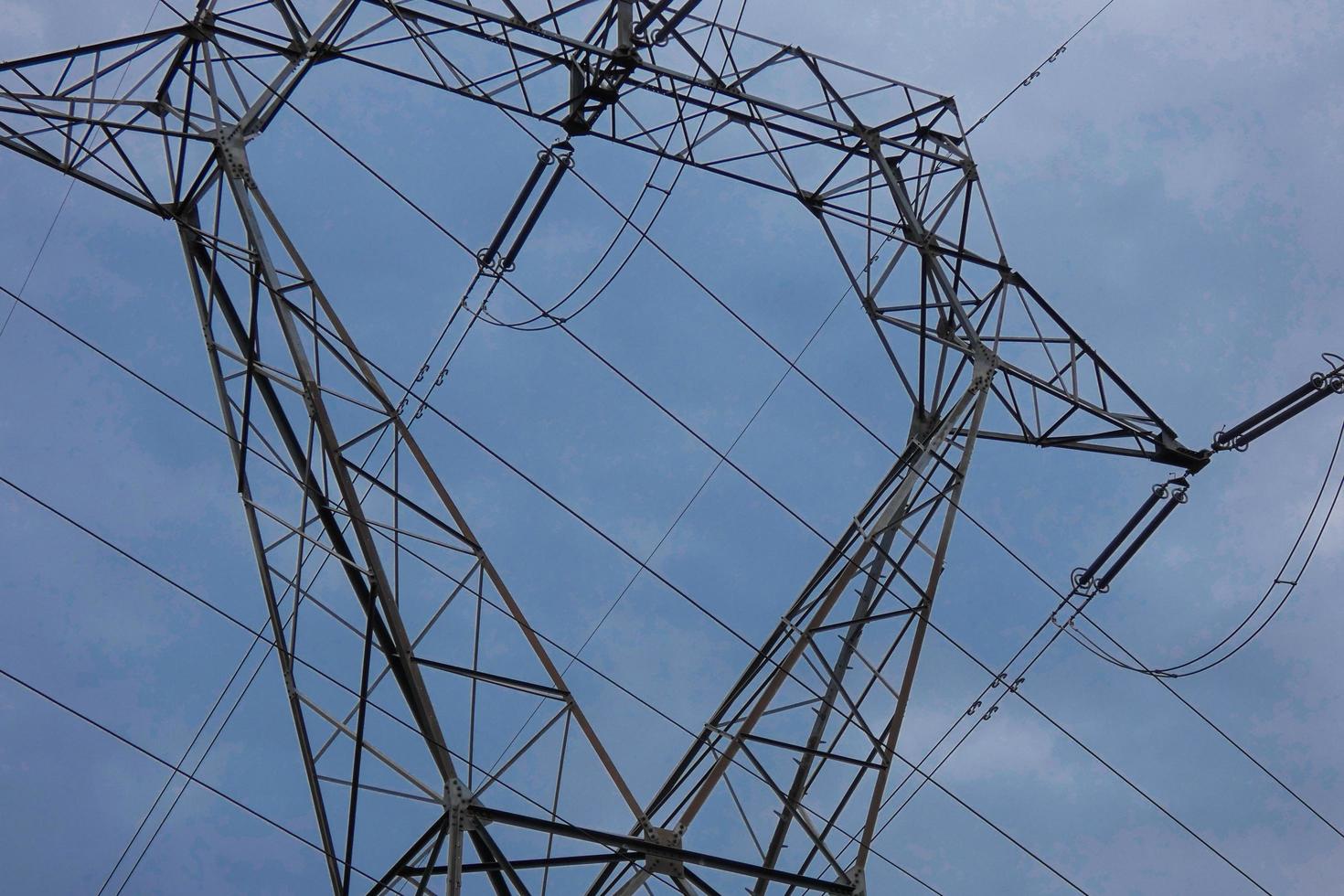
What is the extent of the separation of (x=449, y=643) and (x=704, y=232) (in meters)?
32.2

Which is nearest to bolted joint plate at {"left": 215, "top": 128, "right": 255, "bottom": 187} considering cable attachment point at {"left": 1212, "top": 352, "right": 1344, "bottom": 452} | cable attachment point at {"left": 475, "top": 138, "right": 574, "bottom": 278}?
cable attachment point at {"left": 475, "top": 138, "right": 574, "bottom": 278}

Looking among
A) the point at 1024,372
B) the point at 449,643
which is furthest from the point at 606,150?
the point at 1024,372

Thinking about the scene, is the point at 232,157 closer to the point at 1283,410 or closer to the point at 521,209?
the point at 521,209

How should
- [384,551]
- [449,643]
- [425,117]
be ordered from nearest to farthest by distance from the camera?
[384,551]
[449,643]
[425,117]

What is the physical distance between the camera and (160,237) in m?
68.6

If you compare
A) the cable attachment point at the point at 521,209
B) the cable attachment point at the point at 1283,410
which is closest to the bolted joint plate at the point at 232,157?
the cable attachment point at the point at 521,209

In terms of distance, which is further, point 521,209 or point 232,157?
point 521,209

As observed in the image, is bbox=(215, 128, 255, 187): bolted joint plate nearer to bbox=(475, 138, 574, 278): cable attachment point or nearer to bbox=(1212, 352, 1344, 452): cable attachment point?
bbox=(475, 138, 574, 278): cable attachment point

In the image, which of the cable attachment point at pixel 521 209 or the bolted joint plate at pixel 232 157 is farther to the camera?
the cable attachment point at pixel 521 209

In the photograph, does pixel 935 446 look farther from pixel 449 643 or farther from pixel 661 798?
pixel 449 643

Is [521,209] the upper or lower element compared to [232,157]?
upper

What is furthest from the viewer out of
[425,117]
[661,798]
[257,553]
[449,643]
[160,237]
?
[425,117]

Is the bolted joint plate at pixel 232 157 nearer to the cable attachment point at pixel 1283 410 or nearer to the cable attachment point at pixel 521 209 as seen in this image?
the cable attachment point at pixel 521 209

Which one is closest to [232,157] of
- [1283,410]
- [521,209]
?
[521,209]
